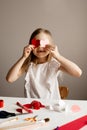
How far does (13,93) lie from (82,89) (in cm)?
58

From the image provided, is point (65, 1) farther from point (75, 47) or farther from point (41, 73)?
point (41, 73)

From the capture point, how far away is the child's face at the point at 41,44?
1.28 m

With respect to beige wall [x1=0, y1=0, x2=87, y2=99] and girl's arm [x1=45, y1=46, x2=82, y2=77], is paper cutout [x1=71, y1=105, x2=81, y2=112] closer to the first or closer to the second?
girl's arm [x1=45, y1=46, x2=82, y2=77]

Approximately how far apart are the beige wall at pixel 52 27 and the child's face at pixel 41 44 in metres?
0.57

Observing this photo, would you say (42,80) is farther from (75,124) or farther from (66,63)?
(75,124)

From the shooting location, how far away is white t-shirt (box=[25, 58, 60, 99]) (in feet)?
4.47

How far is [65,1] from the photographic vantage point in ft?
6.17

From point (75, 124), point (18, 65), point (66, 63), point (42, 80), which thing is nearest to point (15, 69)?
point (18, 65)

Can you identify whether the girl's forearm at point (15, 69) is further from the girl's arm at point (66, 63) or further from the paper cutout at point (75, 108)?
the paper cutout at point (75, 108)

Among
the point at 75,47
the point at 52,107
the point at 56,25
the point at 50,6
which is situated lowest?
the point at 52,107

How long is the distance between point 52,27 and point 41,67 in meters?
0.60

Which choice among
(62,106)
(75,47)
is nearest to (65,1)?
(75,47)

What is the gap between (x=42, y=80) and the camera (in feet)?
4.53

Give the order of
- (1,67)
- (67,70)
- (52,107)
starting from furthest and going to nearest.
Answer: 1. (1,67)
2. (67,70)
3. (52,107)
